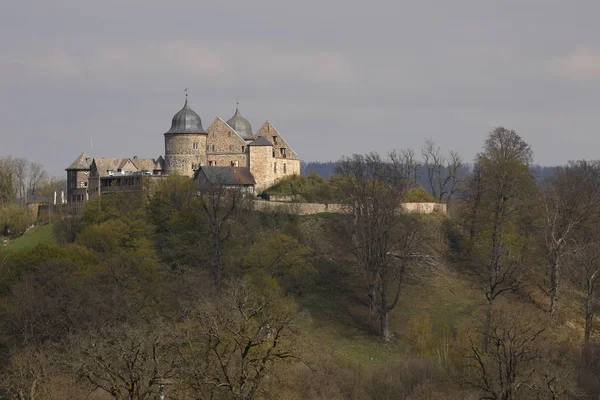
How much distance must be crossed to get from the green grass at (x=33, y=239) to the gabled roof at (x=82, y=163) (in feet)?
17.8

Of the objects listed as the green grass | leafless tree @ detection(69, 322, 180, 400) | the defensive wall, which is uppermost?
the defensive wall

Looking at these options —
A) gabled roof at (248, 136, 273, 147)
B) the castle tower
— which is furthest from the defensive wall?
gabled roof at (248, 136, 273, 147)

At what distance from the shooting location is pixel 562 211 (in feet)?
183

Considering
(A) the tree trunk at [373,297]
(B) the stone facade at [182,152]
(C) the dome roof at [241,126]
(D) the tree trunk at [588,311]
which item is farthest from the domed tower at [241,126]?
(D) the tree trunk at [588,311]

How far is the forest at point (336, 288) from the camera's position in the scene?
3447cm

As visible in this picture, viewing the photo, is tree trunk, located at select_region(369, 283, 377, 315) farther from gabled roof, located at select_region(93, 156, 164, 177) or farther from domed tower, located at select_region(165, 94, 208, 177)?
gabled roof, located at select_region(93, 156, 164, 177)

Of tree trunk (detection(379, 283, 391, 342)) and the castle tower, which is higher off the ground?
the castle tower

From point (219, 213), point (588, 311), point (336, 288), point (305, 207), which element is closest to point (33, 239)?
point (219, 213)

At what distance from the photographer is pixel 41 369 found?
117 feet

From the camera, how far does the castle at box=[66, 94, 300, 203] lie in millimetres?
66688

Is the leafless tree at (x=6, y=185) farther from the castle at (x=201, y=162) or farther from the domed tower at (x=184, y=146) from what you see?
the domed tower at (x=184, y=146)

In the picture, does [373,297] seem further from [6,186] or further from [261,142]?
[6,186]

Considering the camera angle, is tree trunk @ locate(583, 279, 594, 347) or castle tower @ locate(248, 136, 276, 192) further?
castle tower @ locate(248, 136, 276, 192)

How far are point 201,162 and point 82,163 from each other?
431 inches
